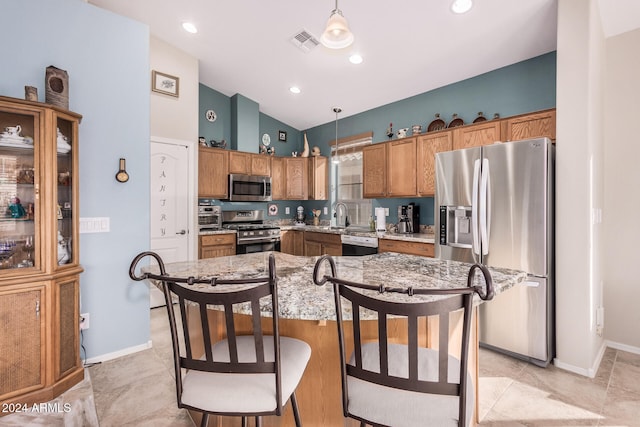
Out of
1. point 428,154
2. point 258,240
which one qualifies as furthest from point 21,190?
point 428,154

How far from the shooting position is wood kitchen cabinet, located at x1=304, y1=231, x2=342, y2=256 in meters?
4.57

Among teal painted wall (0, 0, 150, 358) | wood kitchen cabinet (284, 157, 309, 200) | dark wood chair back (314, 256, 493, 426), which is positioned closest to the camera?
dark wood chair back (314, 256, 493, 426)

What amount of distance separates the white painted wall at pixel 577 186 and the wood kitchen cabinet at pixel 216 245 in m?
3.86

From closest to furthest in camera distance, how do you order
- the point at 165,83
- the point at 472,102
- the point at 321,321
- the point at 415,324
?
1. the point at 415,324
2. the point at 321,321
3. the point at 472,102
4. the point at 165,83

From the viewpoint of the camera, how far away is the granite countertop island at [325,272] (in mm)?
1104

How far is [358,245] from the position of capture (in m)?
4.21

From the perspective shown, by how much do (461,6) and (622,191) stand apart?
2.19 metres

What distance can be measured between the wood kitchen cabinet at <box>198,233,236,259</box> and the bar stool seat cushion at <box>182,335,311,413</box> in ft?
10.9

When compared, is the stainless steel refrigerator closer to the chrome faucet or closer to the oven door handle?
the chrome faucet

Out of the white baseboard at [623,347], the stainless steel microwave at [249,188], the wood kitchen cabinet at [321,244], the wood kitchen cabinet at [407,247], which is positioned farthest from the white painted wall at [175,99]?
the white baseboard at [623,347]

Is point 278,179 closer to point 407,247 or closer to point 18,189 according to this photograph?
point 407,247

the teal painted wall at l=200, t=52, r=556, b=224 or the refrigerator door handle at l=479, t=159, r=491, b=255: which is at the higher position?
the teal painted wall at l=200, t=52, r=556, b=224

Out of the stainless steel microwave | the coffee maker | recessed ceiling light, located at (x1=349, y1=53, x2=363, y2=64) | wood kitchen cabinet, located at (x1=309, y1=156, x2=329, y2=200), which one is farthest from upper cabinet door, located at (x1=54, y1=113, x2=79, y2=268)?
wood kitchen cabinet, located at (x1=309, y1=156, x2=329, y2=200)

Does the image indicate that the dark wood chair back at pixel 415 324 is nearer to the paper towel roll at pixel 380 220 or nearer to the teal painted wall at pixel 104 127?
the teal painted wall at pixel 104 127
